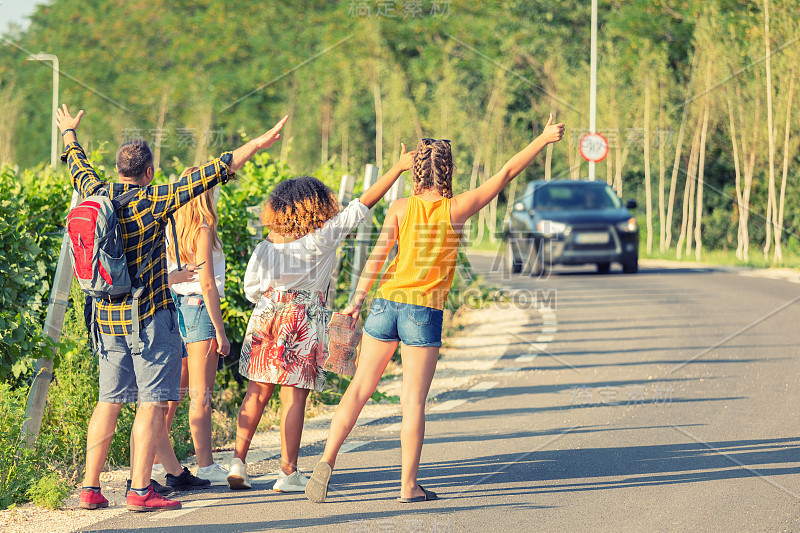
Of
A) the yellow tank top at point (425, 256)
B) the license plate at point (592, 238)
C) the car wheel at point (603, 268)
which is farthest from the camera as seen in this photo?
the car wheel at point (603, 268)

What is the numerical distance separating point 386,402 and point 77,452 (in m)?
3.07

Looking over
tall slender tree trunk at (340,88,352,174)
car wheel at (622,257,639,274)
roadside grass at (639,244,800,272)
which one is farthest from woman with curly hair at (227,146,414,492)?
tall slender tree trunk at (340,88,352,174)

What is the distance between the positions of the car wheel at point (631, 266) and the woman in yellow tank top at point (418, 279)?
17.3 meters

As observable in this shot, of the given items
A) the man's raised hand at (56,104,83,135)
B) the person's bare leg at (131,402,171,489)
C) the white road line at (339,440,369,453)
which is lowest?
the white road line at (339,440,369,453)

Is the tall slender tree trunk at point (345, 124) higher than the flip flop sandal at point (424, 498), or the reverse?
the tall slender tree trunk at point (345, 124)

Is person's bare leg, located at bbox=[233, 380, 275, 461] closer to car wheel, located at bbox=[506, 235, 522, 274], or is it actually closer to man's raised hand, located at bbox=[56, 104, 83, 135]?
man's raised hand, located at bbox=[56, 104, 83, 135]

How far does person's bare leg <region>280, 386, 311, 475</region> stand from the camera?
20.0 feet

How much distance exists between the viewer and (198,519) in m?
5.51

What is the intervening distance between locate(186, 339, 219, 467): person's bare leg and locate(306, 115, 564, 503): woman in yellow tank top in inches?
32.8

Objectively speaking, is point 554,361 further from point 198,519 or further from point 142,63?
point 142,63

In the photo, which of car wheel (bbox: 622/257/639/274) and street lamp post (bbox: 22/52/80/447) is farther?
car wheel (bbox: 622/257/639/274)

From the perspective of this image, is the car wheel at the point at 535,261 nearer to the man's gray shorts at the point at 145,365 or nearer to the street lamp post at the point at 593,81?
the street lamp post at the point at 593,81

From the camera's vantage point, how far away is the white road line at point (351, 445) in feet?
23.8

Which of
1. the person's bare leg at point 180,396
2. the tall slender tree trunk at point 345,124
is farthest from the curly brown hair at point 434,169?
the tall slender tree trunk at point 345,124
